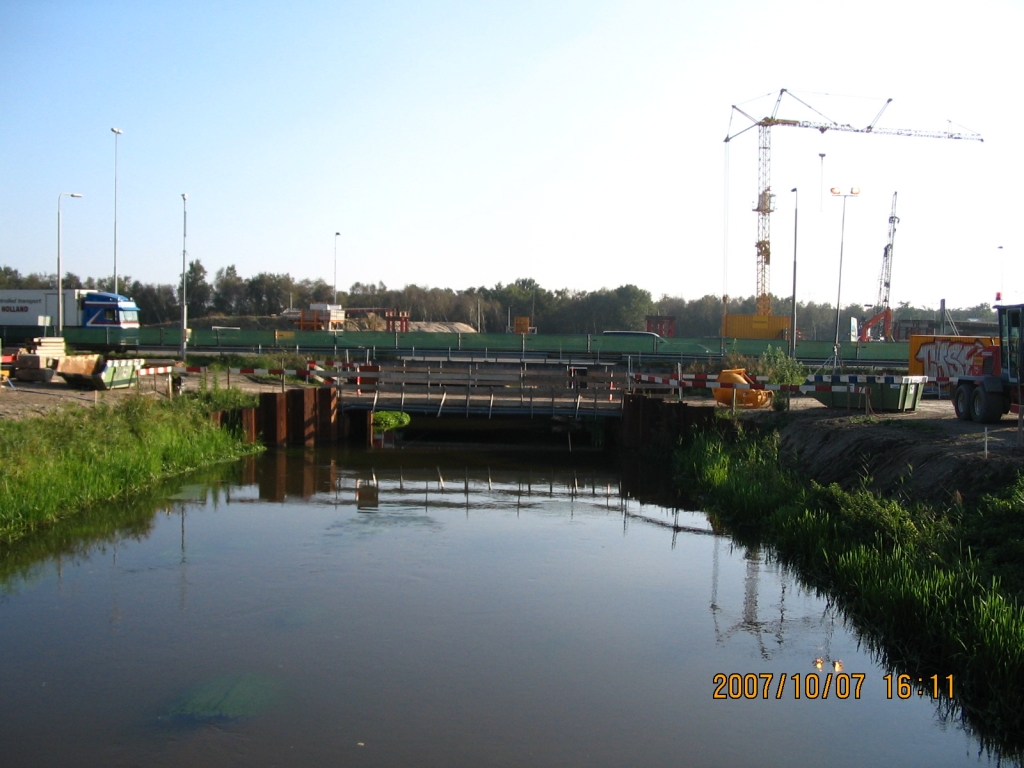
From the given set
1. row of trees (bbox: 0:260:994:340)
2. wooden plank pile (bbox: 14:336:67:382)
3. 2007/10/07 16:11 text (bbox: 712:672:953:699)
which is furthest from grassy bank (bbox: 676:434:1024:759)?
row of trees (bbox: 0:260:994:340)

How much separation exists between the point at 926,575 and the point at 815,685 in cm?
167

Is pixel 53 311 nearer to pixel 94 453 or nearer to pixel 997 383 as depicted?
pixel 94 453

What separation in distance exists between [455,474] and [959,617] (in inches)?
507

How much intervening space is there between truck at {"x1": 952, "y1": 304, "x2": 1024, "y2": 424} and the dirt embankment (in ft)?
1.02


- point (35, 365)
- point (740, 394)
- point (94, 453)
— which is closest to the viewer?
point (94, 453)

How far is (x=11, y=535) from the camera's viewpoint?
11.9m

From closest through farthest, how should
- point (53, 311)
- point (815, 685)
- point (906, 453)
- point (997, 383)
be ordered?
point (815, 685)
point (906, 453)
point (997, 383)
point (53, 311)

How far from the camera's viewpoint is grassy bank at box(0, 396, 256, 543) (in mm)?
12742

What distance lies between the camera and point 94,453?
49.8ft

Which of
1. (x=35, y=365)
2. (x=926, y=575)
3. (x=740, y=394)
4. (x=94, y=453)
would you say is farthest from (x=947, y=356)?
(x=35, y=365)

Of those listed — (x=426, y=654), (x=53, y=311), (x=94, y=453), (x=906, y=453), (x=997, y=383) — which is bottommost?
(x=426, y=654)

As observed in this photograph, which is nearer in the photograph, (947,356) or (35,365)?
(35,365)

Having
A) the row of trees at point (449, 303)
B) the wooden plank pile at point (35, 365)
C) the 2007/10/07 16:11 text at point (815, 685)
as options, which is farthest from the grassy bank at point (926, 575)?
the row of trees at point (449, 303)

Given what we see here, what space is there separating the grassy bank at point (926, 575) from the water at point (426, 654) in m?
0.32
